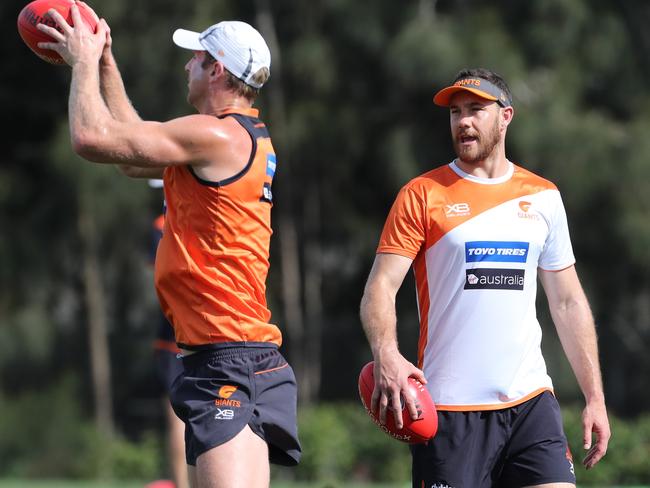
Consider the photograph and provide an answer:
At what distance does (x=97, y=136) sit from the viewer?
419cm

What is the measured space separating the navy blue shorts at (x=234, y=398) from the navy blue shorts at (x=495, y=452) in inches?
22.1

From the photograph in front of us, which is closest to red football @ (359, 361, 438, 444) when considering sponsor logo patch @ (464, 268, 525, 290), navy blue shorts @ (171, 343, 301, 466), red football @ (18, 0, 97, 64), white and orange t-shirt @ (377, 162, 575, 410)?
white and orange t-shirt @ (377, 162, 575, 410)

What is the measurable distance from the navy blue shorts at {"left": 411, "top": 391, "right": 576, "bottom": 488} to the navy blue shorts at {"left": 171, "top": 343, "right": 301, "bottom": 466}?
563mm

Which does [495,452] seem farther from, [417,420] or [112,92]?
[112,92]

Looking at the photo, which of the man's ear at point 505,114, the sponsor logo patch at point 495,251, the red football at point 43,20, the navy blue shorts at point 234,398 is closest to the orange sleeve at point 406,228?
the sponsor logo patch at point 495,251

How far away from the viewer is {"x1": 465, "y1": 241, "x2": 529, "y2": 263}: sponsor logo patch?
4801mm

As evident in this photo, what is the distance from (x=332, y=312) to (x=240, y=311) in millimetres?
12262

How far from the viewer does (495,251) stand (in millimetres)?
4816

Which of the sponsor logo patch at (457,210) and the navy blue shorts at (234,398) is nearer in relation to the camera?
the navy blue shorts at (234,398)

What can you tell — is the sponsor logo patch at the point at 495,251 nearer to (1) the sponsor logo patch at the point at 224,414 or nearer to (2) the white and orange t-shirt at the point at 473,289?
(2) the white and orange t-shirt at the point at 473,289

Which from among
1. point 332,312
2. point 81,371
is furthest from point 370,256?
point 81,371

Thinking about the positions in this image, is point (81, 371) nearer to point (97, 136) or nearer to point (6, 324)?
point (6, 324)

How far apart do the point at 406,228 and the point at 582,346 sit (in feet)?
3.00

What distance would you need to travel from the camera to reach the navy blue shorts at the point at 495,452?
4691 mm
